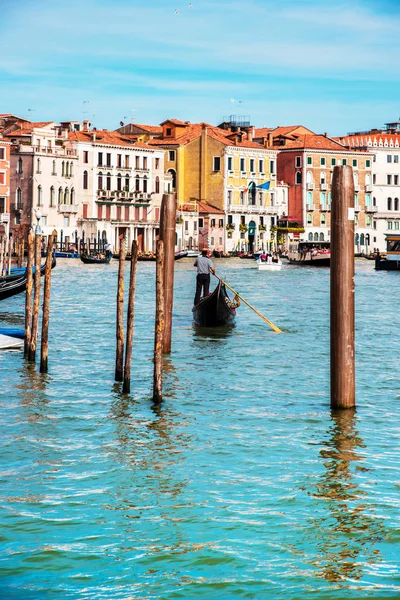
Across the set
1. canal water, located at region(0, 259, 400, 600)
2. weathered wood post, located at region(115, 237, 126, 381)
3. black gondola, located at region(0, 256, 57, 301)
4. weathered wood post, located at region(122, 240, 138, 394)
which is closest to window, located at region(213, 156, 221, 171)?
black gondola, located at region(0, 256, 57, 301)

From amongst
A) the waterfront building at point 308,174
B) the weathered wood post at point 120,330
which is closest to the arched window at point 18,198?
the waterfront building at point 308,174

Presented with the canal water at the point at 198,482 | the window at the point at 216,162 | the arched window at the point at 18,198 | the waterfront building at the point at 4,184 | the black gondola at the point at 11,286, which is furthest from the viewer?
the window at the point at 216,162

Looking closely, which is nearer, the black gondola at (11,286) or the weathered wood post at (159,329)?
the weathered wood post at (159,329)

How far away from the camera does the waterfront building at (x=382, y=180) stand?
7145cm

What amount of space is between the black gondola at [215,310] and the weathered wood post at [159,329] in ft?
20.9

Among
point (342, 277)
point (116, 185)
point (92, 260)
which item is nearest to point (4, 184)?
point (92, 260)

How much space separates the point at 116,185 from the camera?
58.2m

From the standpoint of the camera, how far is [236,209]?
62969 mm

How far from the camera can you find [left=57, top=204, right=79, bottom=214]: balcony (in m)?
53.9

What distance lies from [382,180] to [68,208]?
24736 millimetres

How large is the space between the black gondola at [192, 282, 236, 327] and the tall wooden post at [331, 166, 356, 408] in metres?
7.56

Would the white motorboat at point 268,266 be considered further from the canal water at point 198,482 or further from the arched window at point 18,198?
the canal water at point 198,482

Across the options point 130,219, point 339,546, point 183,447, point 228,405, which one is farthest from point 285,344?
point 130,219

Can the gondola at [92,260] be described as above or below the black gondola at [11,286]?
above
